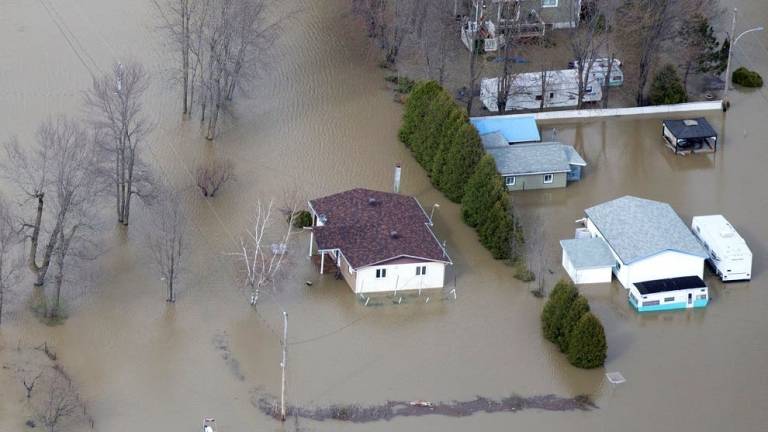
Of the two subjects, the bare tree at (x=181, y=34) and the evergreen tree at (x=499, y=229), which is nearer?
the evergreen tree at (x=499, y=229)

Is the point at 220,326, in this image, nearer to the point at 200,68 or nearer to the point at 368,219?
the point at 368,219

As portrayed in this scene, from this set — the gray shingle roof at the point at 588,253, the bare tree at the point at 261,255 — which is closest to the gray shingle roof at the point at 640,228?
the gray shingle roof at the point at 588,253

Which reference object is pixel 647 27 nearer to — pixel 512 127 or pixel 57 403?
pixel 512 127

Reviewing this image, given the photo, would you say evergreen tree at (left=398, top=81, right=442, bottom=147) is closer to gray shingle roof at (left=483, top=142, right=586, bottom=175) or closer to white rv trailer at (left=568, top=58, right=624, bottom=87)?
gray shingle roof at (left=483, top=142, right=586, bottom=175)

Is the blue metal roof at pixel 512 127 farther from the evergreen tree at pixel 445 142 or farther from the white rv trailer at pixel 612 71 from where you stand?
the white rv trailer at pixel 612 71

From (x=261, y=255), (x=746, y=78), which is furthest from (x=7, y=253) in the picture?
(x=746, y=78)

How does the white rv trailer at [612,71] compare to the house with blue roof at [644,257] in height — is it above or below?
above

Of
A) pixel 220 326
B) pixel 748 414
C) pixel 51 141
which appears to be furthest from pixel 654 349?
pixel 51 141

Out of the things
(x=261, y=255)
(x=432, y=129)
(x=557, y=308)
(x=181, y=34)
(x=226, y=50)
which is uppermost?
(x=181, y=34)
